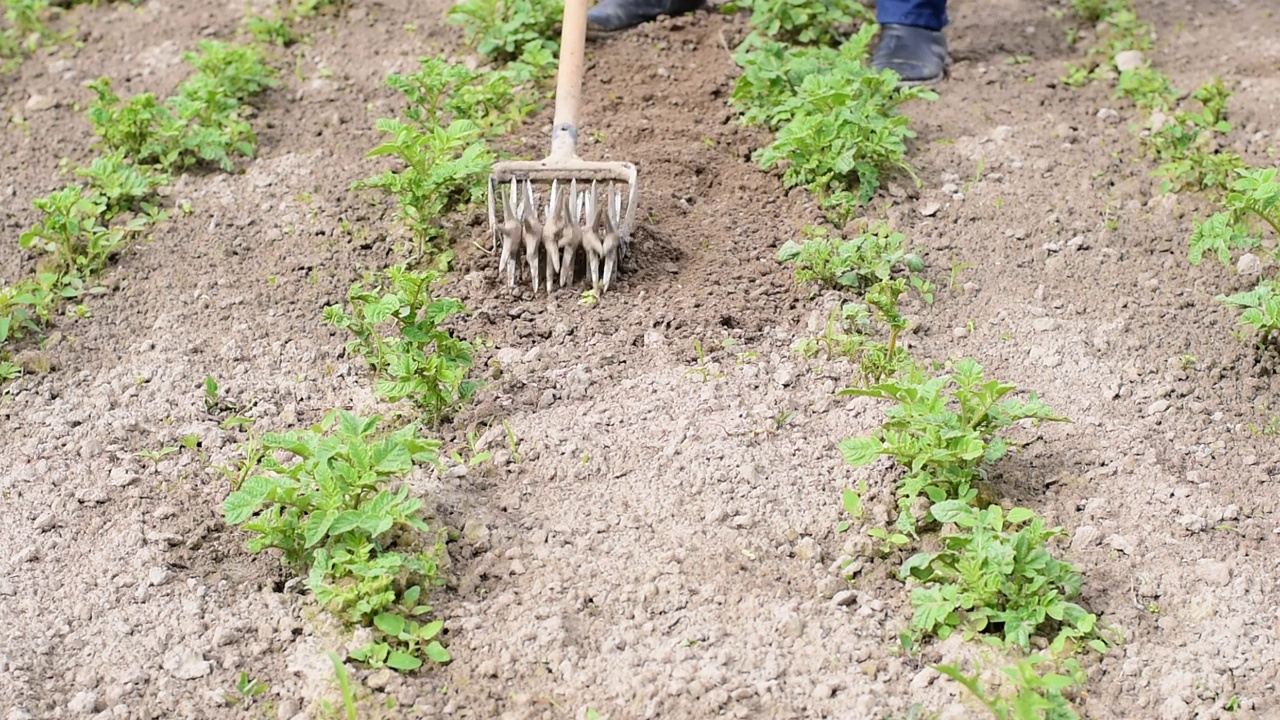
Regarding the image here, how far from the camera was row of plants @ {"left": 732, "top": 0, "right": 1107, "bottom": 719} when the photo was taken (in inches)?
96.5

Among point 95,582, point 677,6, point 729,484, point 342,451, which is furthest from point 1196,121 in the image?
point 95,582

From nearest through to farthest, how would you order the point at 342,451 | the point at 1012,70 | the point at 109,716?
the point at 109,716, the point at 342,451, the point at 1012,70

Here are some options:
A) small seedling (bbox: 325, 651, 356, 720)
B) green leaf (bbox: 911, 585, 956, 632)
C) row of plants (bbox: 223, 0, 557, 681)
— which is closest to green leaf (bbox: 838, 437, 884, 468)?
green leaf (bbox: 911, 585, 956, 632)

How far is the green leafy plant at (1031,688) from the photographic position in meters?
2.21

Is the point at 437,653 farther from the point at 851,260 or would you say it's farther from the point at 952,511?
the point at 851,260

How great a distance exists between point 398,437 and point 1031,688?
1292 millimetres

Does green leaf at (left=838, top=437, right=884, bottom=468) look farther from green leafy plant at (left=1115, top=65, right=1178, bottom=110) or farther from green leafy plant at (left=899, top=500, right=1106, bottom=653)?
green leafy plant at (left=1115, top=65, right=1178, bottom=110)

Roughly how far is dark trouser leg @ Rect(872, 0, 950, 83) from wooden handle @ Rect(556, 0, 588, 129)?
1.21 m

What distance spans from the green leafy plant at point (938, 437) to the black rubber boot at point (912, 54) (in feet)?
6.45

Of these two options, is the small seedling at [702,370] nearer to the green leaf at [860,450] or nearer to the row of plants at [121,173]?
the green leaf at [860,450]

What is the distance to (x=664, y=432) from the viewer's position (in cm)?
301

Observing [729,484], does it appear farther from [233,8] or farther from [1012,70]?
[233,8]

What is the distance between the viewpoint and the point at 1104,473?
2.88 metres

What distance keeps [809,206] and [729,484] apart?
3.96ft
